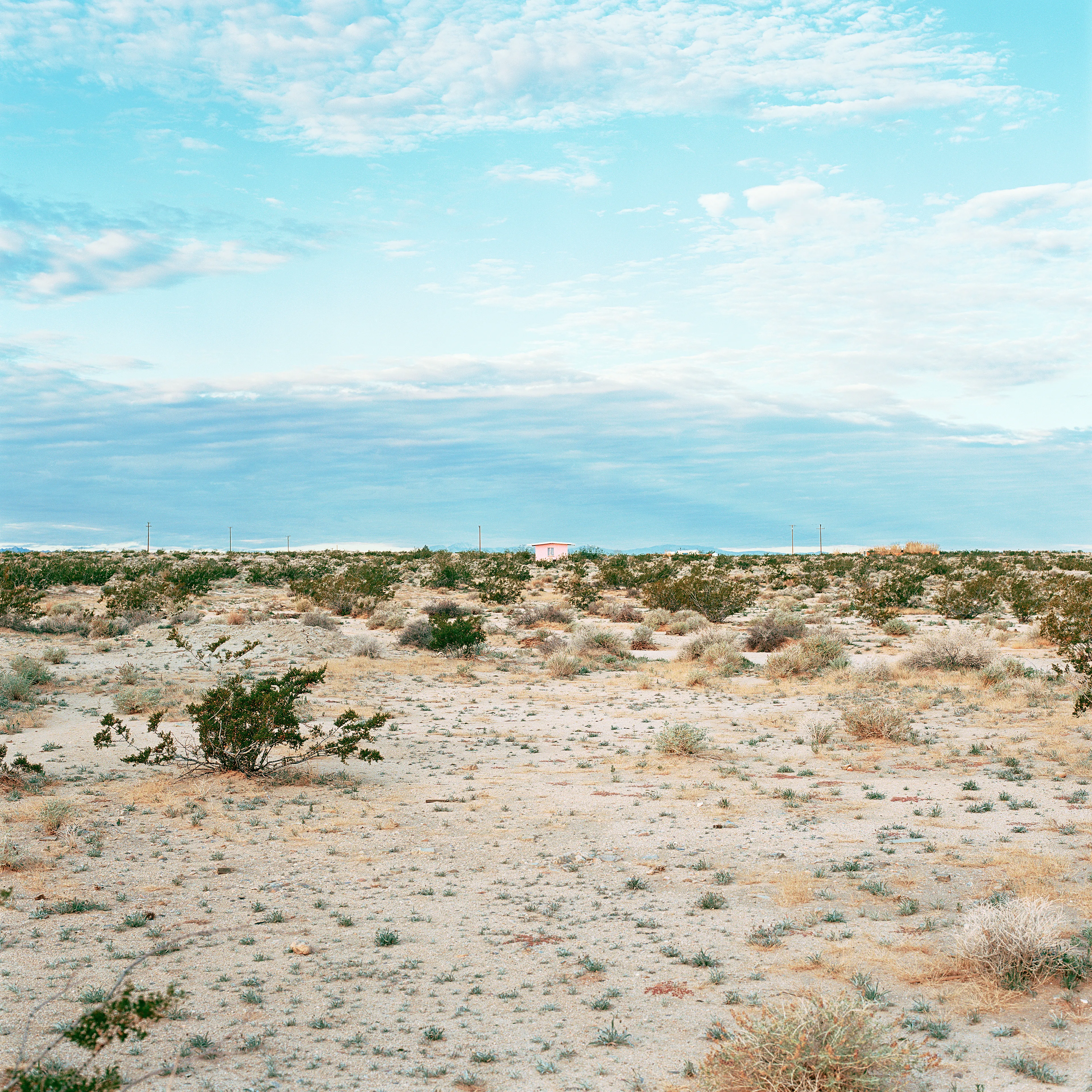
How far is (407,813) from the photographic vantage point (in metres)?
11.4

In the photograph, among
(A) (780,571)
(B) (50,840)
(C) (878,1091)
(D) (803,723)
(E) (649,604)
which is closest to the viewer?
(C) (878,1091)

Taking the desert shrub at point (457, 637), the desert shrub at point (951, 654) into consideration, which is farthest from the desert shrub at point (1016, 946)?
the desert shrub at point (457, 637)

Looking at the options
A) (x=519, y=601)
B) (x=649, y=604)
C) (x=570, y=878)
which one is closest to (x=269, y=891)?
(x=570, y=878)

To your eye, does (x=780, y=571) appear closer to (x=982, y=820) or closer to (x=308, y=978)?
(x=982, y=820)

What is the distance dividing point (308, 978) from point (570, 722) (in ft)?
34.9

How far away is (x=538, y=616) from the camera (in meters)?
32.2

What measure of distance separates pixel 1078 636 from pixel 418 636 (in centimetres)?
1565

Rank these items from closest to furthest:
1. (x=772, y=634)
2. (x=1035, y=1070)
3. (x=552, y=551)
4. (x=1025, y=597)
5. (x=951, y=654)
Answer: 1. (x=1035, y=1070)
2. (x=951, y=654)
3. (x=772, y=634)
4. (x=1025, y=597)
5. (x=552, y=551)

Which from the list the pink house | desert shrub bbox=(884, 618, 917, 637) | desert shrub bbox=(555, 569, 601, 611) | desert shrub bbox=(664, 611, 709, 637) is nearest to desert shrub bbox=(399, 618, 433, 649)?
desert shrub bbox=(664, 611, 709, 637)

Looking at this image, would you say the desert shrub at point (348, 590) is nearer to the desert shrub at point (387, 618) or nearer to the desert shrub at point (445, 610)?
the desert shrub at point (387, 618)

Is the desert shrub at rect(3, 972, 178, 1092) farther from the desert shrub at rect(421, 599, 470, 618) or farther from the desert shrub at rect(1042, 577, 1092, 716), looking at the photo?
the desert shrub at rect(421, 599, 470, 618)

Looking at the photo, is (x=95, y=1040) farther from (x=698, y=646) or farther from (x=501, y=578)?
(x=501, y=578)

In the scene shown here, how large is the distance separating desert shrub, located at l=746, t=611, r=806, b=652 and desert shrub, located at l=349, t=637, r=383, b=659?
33.1ft

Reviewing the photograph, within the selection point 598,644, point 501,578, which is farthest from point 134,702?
point 501,578
